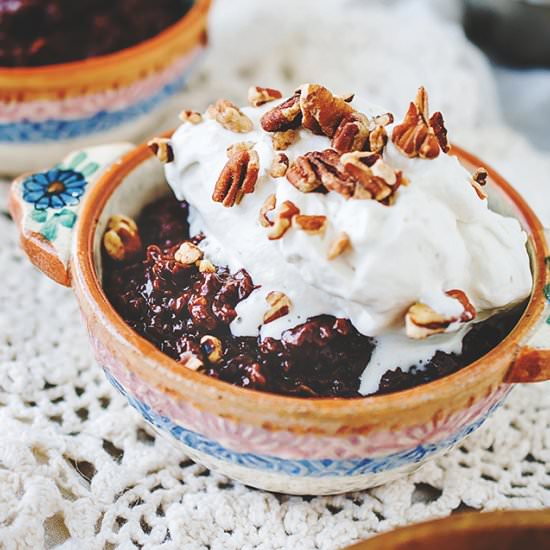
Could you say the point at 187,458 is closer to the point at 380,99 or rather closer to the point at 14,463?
the point at 14,463

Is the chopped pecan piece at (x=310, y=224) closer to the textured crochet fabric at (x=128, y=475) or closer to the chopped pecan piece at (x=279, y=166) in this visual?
the chopped pecan piece at (x=279, y=166)

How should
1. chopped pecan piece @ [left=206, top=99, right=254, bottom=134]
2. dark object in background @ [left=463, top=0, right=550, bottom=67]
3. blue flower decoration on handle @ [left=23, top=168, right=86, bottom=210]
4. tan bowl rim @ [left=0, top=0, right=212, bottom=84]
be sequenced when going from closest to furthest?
chopped pecan piece @ [left=206, top=99, right=254, bottom=134] → blue flower decoration on handle @ [left=23, top=168, right=86, bottom=210] → tan bowl rim @ [left=0, top=0, right=212, bottom=84] → dark object in background @ [left=463, top=0, right=550, bottom=67]

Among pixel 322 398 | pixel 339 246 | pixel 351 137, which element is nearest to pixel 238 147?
pixel 351 137

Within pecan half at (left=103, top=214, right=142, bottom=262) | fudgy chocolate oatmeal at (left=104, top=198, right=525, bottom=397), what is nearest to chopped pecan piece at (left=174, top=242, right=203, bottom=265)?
fudgy chocolate oatmeal at (left=104, top=198, right=525, bottom=397)

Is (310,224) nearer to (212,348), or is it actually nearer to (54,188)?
(212,348)

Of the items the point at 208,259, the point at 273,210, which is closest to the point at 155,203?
the point at 208,259

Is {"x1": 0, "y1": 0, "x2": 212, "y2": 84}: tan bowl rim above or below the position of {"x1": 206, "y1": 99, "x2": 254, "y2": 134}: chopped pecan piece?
below

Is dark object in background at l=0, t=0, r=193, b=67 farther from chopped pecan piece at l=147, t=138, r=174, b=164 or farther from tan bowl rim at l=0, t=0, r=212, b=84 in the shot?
chopped pecan piece at l=147, t=138, r=174, b=164
